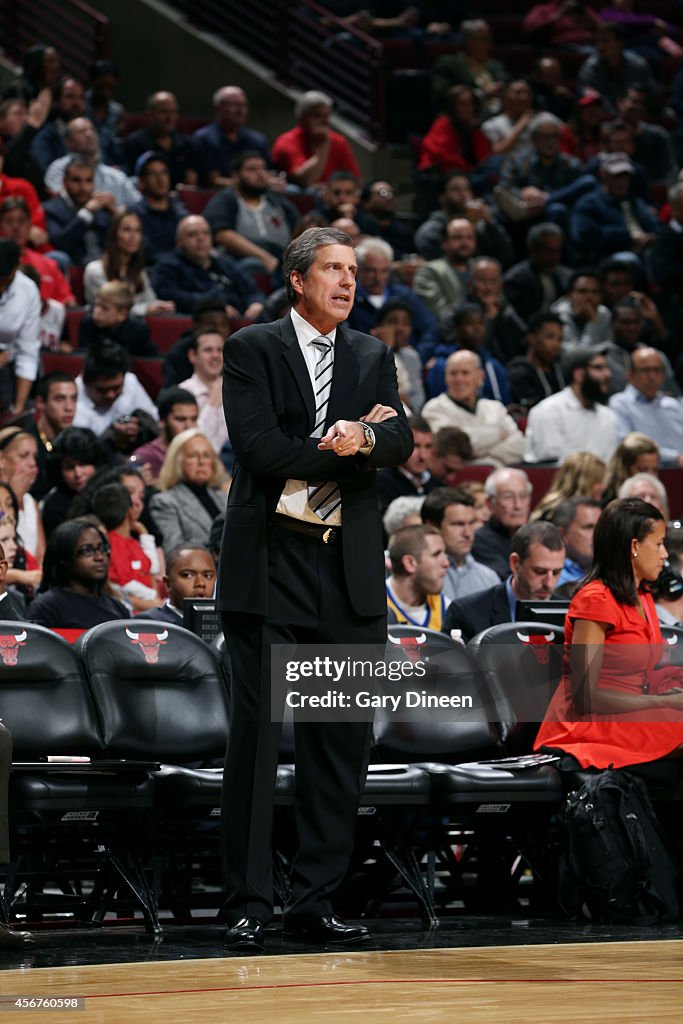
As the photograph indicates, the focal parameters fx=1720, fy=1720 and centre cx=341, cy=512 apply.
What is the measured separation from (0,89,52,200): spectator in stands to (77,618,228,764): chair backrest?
598 cm

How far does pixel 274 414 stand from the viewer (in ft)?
14.3

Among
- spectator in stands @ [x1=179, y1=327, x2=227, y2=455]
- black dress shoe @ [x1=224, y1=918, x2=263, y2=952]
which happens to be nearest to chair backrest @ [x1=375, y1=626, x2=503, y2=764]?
black dress shoe @ [x1=224, y1=918, x2=263, y2=952]

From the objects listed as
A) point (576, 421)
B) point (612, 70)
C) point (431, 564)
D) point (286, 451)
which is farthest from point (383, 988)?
point (612, 70)

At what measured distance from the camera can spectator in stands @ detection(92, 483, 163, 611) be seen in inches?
287

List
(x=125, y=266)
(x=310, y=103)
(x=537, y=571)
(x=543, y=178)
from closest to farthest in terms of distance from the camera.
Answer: (x=537, y=571) → (x=125, y=266) → (x=310, y=103) → (x=543, y=178)

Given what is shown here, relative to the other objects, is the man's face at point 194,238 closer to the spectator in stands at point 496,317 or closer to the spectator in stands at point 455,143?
the spectator in stands at point 496,317

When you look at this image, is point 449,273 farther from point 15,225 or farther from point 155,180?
point 15,225

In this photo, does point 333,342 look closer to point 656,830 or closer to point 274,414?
point 274,414

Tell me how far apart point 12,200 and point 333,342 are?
555cm

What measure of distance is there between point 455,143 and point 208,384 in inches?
191

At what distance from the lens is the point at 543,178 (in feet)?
41.7

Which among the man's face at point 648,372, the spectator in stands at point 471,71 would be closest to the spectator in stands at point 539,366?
the man's face at point 648,372

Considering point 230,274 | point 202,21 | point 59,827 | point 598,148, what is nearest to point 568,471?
point 230,274

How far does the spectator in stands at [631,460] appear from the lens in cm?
870
